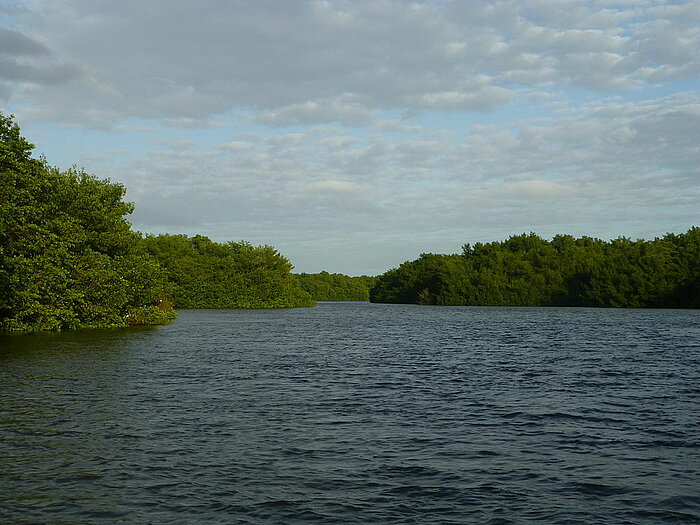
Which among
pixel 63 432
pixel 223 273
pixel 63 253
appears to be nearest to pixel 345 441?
pixel 63 432

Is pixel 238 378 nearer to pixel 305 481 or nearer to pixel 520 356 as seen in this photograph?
pixel 305 481

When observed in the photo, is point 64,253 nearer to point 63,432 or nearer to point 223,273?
point 63,432

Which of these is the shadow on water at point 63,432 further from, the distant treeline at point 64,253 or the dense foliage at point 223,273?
the dense foliage at point 223,273

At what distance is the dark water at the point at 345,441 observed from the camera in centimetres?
1338

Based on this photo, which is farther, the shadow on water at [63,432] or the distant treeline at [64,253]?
the distant treeline at [64,253]

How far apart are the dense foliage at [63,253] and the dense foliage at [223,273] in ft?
291

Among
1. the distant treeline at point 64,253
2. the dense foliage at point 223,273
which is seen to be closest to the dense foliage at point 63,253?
the distant treeline at point 64,253

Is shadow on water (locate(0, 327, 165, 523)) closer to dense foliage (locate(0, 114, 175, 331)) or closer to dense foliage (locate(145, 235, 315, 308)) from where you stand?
dense foliage (locate(0, 114, 175, 331))

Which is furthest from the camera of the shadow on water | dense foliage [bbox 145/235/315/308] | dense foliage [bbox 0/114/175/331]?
dense foliage [bbox 145/235/315/308]

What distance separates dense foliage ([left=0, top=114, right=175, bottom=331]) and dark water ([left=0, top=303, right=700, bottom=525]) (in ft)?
44.2

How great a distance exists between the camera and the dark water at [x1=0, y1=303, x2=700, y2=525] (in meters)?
13.4

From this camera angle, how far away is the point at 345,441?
19109 millimetres

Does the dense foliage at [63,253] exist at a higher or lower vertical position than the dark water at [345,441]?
higher

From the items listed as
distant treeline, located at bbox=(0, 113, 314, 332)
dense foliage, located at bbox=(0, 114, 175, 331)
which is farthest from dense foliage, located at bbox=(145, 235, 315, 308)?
dense foliage, located at bbox=(0, 114, 175, 331)
